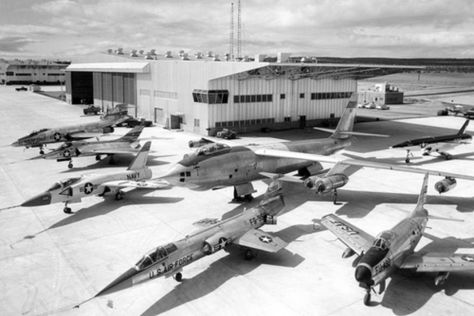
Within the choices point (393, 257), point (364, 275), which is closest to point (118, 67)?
point (393, 257)

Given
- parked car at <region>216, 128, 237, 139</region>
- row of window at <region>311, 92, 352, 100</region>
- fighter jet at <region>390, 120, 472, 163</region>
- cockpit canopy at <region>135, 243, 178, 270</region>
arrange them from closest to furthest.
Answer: cockpit canopy at <region>135, 243, 178, 270</region> < fighter jet at <region>390, 120, 472, 163</region> < parked car at <region>216, 128, 237, 139</region> < row of window at <region>311, 92, 352, 100</region>

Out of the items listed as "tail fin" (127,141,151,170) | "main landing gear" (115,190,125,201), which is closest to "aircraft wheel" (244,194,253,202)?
"tail fin" (127,141,151,170)

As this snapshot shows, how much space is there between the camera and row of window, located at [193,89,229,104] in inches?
1911

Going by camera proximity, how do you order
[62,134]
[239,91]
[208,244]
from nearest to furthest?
[208,244] < [62,134] < [239,91]

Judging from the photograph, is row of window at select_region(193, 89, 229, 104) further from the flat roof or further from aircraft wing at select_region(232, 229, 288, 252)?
aircraft wing at select_region(232, 229, 288, 252)

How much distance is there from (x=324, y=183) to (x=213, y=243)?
29.9ft

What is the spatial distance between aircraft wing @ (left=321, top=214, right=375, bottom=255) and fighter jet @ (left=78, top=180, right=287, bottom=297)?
2.40 m

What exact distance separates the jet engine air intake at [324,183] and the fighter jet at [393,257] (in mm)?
5669

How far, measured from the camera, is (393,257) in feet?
48.5

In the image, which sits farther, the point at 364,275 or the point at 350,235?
the point at 350,235

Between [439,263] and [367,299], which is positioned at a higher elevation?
[439,263]

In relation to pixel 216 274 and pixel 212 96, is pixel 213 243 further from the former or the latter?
pixel 212 96

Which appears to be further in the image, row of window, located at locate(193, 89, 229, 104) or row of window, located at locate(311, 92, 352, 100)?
row of window, located at locate(311, 92, 352, 100)

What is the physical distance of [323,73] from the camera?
5375cm
